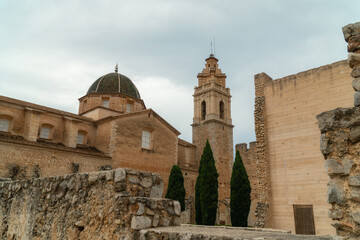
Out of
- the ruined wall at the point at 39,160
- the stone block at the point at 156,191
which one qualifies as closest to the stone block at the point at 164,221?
the stone block at the point at 156,191

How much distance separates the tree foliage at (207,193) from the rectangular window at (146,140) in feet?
18.1

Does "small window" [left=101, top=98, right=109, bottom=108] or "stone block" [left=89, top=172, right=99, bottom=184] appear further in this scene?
"small window" [left=101, top=98, right=109, bottom=108]

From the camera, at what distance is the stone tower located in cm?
3020

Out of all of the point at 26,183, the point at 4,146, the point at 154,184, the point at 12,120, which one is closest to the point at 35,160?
the point at 4,146

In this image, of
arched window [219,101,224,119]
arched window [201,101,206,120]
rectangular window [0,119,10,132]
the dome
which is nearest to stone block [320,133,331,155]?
rectangular window [0,119,10,132]

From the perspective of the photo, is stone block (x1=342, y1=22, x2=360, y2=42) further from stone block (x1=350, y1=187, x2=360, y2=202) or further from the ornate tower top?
the ornate tower top

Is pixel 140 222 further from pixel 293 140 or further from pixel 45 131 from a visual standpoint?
pixel 45 131

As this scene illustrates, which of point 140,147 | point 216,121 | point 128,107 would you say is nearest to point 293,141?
point 140,147

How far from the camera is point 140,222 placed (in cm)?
335

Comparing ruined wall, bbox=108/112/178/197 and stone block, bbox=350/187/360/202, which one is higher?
ruined wall, bbox=108/112/178/197

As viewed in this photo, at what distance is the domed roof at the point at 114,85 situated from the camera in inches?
1099

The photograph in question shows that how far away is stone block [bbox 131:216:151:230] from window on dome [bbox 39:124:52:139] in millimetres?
20098

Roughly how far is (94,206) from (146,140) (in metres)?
20.4

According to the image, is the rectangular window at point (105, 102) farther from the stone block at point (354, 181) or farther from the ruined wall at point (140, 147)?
the stone block at point (354, 181)
